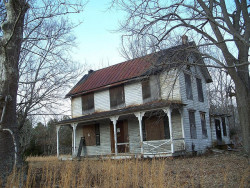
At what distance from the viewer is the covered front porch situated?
1520cm

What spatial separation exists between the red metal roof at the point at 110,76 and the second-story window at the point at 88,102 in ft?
1.59

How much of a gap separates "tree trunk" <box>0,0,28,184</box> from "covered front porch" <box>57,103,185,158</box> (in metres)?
7.88

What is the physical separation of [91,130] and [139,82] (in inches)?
242

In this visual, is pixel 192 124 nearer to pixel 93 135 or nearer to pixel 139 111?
pixel 139 111

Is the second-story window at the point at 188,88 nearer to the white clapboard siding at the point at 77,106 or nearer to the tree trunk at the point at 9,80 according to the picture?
the white clapboard siding at the point at 77,106

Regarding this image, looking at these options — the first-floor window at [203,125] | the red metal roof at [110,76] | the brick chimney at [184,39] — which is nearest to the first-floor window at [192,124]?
the first-floor window at [203,125]

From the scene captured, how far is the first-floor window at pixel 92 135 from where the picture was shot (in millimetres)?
20344

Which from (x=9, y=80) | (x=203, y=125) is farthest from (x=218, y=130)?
(x=9, y=80)

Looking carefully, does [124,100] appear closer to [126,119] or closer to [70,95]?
[126,119]

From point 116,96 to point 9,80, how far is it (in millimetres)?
13135

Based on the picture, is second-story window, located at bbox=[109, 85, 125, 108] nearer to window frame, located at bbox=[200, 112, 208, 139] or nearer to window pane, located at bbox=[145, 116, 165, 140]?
window pane, located at bbox=[145, 116, 165, 140]

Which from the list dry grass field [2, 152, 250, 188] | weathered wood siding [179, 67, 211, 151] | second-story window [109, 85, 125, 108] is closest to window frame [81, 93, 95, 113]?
second-story window [109, 85, 125, 108]

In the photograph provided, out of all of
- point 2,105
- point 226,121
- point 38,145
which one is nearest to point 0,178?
point 2,105

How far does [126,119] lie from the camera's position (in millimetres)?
18906
